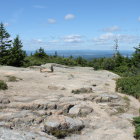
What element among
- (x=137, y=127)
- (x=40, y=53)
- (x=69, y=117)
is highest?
(x=40, y=53)

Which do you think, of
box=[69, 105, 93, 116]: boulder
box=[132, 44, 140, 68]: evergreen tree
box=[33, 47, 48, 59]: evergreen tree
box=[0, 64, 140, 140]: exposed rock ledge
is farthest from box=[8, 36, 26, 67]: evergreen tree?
box=[69, 105, 93, 116]: boulder

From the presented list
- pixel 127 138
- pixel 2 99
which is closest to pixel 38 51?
pixel 2 99

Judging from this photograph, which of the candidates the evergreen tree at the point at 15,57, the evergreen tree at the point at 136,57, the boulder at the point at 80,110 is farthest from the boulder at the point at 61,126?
the evergreen tree at the point at 136,57

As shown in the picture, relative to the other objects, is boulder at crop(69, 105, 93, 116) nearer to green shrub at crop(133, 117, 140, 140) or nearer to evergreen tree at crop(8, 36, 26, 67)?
green shrub at crop(133, 117, 140, 140)

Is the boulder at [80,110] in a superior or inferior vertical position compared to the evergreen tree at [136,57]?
inferior

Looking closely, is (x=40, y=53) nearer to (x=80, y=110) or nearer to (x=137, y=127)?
(x=80, y=110)

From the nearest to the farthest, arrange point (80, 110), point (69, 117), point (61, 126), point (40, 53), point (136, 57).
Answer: point (61, 126), point (69, 117), point (80, 110), point (136, 57), point (40, 53)

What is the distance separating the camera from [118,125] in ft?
30.0

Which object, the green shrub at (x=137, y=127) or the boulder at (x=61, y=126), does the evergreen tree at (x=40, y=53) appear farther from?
the green shrub at (x=137, y=127)

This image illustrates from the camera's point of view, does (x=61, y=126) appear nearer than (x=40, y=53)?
Yes

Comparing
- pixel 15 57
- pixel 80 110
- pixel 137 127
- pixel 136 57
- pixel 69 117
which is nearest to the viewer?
pixel 137 127

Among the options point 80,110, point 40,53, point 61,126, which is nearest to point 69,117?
point 61,126

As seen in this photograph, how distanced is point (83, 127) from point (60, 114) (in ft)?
4.90

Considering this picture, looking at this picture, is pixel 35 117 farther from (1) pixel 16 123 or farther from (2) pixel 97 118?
(2) pixel 97 118
